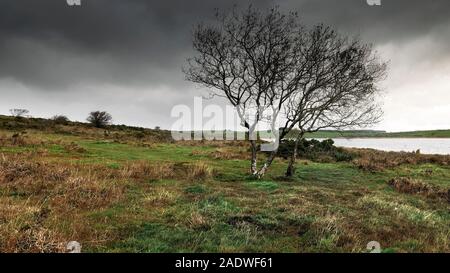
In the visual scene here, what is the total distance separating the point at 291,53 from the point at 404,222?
12.9 metres

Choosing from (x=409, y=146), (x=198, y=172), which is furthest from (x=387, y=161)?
(x=409, y=146)

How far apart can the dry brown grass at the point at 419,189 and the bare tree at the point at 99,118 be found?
63329 mm

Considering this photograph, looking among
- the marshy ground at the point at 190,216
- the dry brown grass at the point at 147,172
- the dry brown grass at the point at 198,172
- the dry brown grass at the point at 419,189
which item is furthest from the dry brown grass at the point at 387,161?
the dry brown grass at the point at 147,172

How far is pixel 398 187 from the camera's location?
773 inches

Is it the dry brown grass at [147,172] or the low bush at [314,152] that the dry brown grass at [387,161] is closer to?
the low bush at [314,152]

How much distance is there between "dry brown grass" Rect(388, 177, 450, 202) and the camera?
57.1 feet

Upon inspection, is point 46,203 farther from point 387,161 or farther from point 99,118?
point 99,118

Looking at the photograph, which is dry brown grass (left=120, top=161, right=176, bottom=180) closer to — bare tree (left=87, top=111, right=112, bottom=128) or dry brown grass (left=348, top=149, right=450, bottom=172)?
dry brown grass (left=348, top=149, right=450, bottom=172)

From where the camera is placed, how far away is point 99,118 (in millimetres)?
75812

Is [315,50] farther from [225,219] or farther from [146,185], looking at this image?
[225,219]

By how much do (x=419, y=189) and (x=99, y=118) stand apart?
6704 centimetres

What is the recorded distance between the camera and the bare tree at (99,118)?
75206 mm

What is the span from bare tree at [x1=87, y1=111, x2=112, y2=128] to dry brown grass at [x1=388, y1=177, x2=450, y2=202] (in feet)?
208

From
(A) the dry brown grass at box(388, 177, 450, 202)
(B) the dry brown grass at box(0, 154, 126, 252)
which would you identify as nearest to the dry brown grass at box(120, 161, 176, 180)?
(B) the dry brown grass at box(0, 154, 126, 252)
